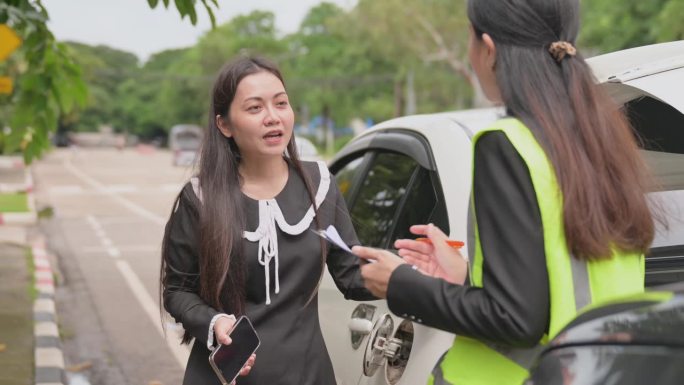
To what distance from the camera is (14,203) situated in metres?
19.5

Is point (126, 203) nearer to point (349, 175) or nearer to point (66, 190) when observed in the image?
point (66, 190)

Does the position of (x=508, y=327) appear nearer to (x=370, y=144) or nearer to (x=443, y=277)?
(x=443, y=277)

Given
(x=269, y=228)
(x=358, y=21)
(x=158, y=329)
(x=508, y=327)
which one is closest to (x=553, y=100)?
(x=508, y=327)

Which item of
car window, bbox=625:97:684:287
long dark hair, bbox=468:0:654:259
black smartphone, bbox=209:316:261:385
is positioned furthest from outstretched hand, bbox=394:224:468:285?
car window, bbox=625:97:684:287

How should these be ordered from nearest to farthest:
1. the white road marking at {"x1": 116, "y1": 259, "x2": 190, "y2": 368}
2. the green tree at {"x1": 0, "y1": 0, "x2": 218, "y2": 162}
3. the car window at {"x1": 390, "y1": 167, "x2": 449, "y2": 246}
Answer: the car window at {"x1": 390, "y1": 167, "x2": 449, "y2": 246}
the green tree at {"x1": 0, "y1": 0, "x2": 218, "y2": 162}
the white road marking at {"x1": 116, "y1": 259, "x2": 190, "y2": 368}

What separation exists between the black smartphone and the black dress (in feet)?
0.36

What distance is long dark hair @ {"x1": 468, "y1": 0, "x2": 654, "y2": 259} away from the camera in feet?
5.82

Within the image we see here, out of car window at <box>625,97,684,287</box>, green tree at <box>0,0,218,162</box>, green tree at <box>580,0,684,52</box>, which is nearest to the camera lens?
car window at <box>625,97,684,287</box>

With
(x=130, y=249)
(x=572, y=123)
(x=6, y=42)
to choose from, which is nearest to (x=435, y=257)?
(x=572, y=123)

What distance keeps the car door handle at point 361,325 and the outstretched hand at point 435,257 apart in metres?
0.94

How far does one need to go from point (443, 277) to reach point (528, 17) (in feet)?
1.78

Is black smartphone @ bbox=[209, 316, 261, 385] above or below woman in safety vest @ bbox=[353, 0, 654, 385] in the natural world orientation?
below

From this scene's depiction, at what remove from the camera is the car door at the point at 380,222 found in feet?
9.14

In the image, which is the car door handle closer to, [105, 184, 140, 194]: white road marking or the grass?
the grass
